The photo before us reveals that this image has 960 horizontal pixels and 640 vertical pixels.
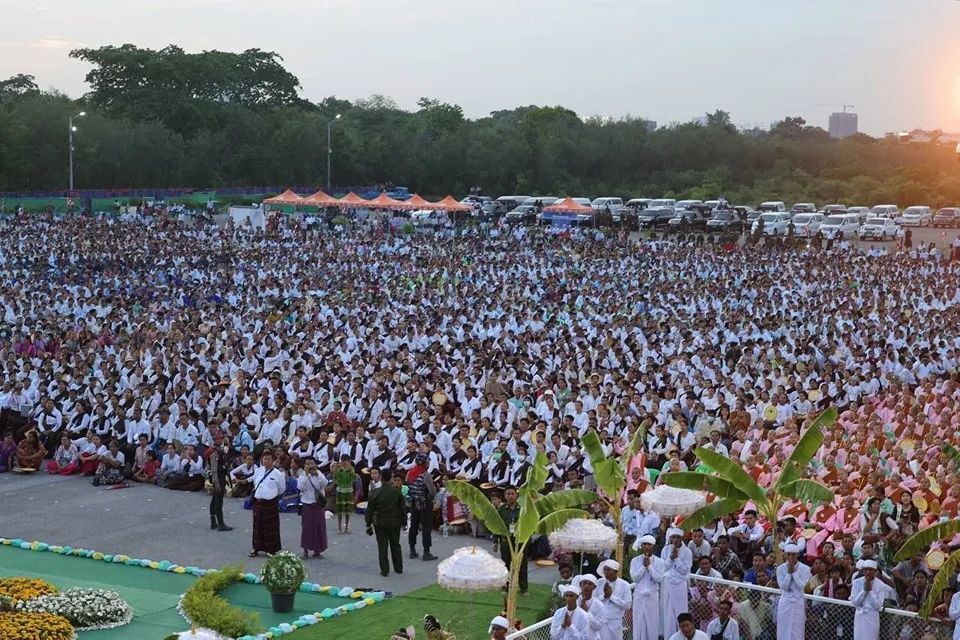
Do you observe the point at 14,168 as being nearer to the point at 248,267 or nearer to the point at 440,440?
the point at 248,267

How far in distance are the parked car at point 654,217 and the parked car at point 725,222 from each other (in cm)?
194

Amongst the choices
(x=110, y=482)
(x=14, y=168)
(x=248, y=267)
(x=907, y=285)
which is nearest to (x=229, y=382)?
(x=110, y=482)

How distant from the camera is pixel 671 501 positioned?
41.2ft

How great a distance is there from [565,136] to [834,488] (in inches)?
2677

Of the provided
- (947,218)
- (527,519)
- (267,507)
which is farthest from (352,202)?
(527,519)

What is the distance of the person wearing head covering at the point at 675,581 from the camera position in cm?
1176

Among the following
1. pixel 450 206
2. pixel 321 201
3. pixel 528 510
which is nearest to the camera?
pixel 528 510

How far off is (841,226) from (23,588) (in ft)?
137

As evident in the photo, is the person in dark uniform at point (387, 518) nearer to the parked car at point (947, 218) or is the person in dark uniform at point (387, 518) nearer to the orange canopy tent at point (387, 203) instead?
the orange canopy tent at point (387, 203)

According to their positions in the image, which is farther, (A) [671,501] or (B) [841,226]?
(B) [841,226]

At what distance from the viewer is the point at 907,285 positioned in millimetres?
30516

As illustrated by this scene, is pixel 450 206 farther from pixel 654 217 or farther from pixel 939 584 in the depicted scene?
pixel 939 584

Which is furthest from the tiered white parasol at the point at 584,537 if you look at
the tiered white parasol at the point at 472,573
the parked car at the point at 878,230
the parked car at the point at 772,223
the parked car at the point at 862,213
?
the parked car at the point at 862,213

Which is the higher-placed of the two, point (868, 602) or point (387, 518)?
point (868, 602)
